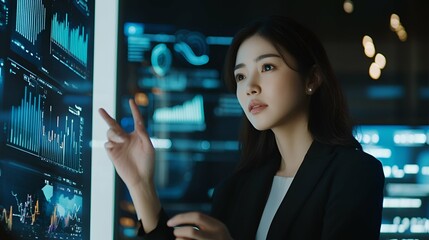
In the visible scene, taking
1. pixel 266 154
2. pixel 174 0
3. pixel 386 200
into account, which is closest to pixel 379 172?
pixel 266 154

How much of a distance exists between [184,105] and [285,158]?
3527 mm

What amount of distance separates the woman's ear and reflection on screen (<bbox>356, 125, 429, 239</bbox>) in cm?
335

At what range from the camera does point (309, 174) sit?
64.9 inches

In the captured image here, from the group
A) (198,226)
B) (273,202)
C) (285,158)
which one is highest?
(285,158)

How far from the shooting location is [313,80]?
174 centimetres

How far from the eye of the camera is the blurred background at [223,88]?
5039 mm

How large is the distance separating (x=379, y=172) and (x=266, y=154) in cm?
35

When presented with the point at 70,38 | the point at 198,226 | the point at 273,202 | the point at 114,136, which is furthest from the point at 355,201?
the point at 70,38

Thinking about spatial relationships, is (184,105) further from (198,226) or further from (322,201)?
(198,226)

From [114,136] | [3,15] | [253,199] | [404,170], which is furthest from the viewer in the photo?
[404,170]

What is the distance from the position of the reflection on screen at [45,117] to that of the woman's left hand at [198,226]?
0.18m

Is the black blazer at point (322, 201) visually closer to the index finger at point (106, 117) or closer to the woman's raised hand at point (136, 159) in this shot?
the woman's raised hand at point (136, 159)

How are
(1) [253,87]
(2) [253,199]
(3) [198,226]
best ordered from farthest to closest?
(2) [253,199] → (1) [253,87] → (3) [198,226]

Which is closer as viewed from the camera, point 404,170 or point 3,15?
point 3,15
